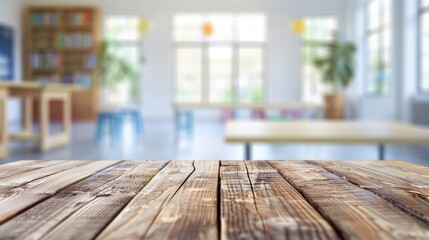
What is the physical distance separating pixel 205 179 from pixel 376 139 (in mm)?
1473

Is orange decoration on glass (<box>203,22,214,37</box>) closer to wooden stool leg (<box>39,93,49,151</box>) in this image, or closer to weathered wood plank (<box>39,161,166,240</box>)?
wooden stool leg (<box>39,93,49,151</box>)

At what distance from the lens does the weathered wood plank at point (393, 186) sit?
0.64 meters

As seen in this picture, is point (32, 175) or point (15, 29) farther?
point (15, 29)

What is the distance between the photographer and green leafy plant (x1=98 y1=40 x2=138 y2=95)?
416 inches

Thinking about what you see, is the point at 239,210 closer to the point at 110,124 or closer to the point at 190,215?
the point at 190,215

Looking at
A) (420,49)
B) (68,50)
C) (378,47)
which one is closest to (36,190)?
(420,49)

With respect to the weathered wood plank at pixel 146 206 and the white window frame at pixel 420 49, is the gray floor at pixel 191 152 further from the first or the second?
the weathered wood plank at pixel 146 206

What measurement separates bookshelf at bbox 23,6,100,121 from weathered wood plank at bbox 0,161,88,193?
9.90 m

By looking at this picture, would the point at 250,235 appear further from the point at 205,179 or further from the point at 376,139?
the point at 376,139

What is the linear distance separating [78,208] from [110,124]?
603 centimetres

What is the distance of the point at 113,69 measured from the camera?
10.9m

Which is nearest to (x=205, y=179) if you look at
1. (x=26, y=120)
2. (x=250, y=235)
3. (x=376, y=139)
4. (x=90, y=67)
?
(x=250, y=235)

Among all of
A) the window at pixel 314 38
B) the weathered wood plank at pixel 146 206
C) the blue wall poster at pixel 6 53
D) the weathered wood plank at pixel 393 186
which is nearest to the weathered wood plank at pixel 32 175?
the weathered wood plank at pixel 146 206

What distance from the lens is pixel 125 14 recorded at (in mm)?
11219
